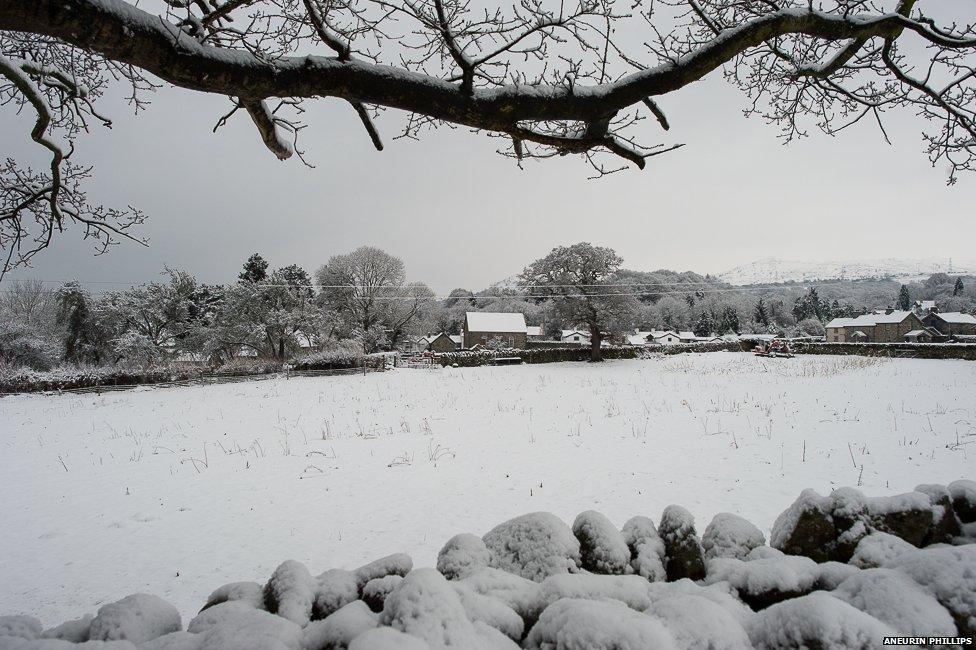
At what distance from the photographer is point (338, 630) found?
1419 millimetres

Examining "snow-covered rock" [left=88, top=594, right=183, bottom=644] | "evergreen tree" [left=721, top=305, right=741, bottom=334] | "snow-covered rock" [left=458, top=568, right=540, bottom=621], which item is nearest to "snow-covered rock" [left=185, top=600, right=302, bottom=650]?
"snow-covered rock" [left=88, top=594, right=183, bottom=644]

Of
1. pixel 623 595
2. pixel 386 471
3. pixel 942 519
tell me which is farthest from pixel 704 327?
pixel 623 595

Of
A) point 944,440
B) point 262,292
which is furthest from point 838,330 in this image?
point 262,292

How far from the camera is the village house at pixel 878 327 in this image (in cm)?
5600

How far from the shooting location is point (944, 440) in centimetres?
738

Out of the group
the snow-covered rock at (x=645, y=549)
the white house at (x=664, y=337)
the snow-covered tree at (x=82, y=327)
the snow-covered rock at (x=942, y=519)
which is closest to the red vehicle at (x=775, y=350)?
the white house at (x=664, y=337)

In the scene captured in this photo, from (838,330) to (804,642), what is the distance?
75.0 m

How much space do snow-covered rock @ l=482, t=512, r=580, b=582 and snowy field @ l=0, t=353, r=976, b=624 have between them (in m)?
2.13

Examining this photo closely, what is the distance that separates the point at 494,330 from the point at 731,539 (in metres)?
51.3

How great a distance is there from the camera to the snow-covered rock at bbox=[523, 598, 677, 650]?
1167mm

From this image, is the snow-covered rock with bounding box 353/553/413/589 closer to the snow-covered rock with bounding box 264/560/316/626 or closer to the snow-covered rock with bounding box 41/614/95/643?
the snow-covered rock with bounding box 264/560/316/626

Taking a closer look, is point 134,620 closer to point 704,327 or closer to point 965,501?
point 965,501

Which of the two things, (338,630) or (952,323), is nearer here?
(338,630)

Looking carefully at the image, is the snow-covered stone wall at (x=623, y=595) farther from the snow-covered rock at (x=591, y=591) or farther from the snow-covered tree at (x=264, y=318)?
the snow-covered tree at (x=264, y=318)
